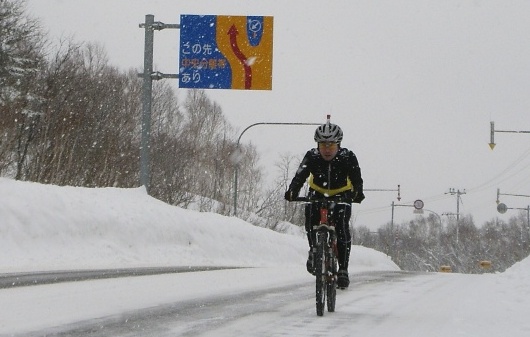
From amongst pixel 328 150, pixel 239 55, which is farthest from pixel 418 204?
pixel 328 150

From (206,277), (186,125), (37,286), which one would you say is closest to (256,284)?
(206,277)

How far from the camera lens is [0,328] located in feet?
18.0

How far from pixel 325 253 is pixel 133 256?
1037cm

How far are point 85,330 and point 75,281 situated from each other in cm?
415

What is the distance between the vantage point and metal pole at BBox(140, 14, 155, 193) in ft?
69.5

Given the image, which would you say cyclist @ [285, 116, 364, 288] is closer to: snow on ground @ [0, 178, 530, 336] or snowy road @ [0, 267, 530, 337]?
snowy road @ [0, 267, 530, 337]

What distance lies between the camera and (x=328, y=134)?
734 cm

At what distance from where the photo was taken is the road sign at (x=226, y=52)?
21.3m

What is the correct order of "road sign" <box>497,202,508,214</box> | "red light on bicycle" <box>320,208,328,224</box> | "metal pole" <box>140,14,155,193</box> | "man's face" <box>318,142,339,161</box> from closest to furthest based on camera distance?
"red light on bicycle" <box>320,208,328,224</box>
"man's face" <box>318,142,339,161</box>
"metal pole" <box>140,14,155,193</box>
"road sign" <box>497,202,508,214</box>

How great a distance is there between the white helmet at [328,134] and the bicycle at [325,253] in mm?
560

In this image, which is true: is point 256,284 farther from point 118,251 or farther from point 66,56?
point 66,56

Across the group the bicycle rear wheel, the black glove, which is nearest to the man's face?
the black glove

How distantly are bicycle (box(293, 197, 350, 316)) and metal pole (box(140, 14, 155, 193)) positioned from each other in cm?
1417

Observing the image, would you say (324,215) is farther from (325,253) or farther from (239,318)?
(239,318)
